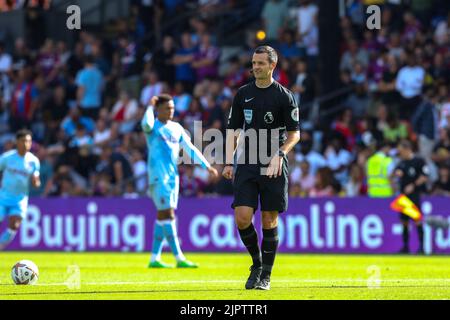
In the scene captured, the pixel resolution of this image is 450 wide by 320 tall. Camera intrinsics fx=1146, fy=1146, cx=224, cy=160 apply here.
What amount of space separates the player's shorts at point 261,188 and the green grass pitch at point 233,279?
0.89 metres

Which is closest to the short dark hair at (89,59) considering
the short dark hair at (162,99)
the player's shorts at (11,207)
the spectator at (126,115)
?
the spectator at (126,115)

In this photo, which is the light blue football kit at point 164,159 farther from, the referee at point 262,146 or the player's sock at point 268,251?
the player's sock at point 268,251

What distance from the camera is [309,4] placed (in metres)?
27.7

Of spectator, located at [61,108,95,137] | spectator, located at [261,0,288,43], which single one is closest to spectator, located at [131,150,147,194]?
spectator, located at [61,108,95,137]

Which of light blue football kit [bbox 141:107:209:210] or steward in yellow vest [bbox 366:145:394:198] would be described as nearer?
light blue football kit [bbox 141:107:209:210]

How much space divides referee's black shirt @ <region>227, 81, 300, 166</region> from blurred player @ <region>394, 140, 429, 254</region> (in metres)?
10.7

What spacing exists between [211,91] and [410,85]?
4.83 metres

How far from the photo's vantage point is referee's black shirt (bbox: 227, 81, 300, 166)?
11.8 meters

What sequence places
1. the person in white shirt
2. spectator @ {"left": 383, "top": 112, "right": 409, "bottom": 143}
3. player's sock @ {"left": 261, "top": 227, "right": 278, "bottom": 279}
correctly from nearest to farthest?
player's sock @ {"left": 261, "top": 227, "right": 278, "bottom": 279} → spectator @ {"left": 383, "top": 112, "right": 409, "bottom": 143} → the person in white shirt

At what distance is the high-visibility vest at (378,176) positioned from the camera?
75.1ft

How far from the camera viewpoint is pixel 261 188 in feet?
38.8

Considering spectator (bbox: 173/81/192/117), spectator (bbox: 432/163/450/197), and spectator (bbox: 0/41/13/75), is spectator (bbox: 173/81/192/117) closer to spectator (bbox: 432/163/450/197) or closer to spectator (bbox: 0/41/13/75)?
spectator (bbox: 432/163/450/197)

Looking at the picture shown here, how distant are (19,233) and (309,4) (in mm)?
8797
